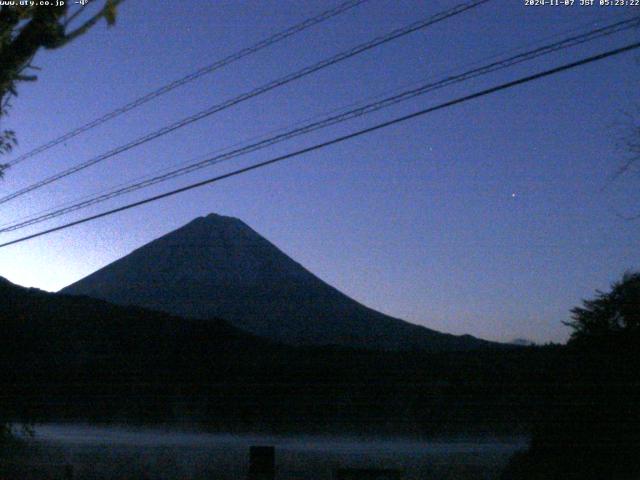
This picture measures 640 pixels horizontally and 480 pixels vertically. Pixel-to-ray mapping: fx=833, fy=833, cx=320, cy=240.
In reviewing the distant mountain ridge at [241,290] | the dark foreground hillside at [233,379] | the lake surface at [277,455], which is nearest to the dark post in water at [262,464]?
the lake surface at [277,455]

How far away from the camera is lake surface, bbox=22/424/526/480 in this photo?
1306cm

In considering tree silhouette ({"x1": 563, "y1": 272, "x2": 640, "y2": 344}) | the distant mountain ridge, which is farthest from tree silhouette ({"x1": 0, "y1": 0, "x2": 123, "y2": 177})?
the distant mountain ridge

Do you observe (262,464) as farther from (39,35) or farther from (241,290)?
(241,290)

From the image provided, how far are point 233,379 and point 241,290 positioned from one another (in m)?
15.2

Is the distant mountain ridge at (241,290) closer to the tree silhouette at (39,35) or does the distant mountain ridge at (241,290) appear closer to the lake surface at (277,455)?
the lake surface at (277,455)

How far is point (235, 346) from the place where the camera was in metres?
25.5

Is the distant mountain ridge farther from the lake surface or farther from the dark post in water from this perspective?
the dark post in water

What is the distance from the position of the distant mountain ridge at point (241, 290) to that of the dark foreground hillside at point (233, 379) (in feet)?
21.4

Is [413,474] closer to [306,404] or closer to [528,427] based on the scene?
[528,427]

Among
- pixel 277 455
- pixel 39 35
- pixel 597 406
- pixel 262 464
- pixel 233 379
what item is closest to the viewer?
pixel 39 35

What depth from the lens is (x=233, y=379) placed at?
19984 mm

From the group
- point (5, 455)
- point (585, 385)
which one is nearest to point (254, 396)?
point (5, 455)

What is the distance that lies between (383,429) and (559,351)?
3668mm

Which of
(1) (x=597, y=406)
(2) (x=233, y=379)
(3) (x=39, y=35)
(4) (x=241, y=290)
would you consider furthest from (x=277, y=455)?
(4) (x=241, y=290)
